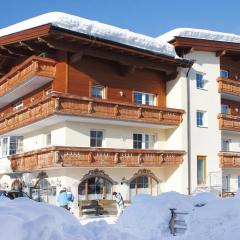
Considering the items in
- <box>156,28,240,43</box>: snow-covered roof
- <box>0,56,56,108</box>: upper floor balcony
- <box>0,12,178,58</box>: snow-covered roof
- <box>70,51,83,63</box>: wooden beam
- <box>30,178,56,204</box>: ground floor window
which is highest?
<box>156,28,240,43</box>: snow-covered roof

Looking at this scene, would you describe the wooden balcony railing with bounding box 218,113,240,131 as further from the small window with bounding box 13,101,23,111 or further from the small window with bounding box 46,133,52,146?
the small window with bounding box 13,101,23,111

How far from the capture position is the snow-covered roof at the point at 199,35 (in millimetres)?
24781

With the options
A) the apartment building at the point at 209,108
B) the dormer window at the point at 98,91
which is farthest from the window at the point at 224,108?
the dormer window at the point at 98,91

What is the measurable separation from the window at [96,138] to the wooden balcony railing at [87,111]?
137cm

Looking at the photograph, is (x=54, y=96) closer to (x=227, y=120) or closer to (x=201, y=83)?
(x=201, y=83)

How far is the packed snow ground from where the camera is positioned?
3.31m

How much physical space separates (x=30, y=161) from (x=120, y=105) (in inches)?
209

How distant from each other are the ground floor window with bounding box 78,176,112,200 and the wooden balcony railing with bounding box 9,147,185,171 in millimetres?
1373

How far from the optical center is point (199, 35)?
84.0 ft

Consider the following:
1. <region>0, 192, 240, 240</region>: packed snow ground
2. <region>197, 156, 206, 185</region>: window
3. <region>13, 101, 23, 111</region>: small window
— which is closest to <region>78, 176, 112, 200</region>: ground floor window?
<region>197, 156, 206, 185</region>: window

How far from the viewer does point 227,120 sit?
2625 centimetres

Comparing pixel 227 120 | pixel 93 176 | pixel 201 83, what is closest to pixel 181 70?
pixel 201 83

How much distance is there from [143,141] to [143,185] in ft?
7.91

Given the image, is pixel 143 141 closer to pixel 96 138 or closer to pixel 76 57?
pixel 96 138
